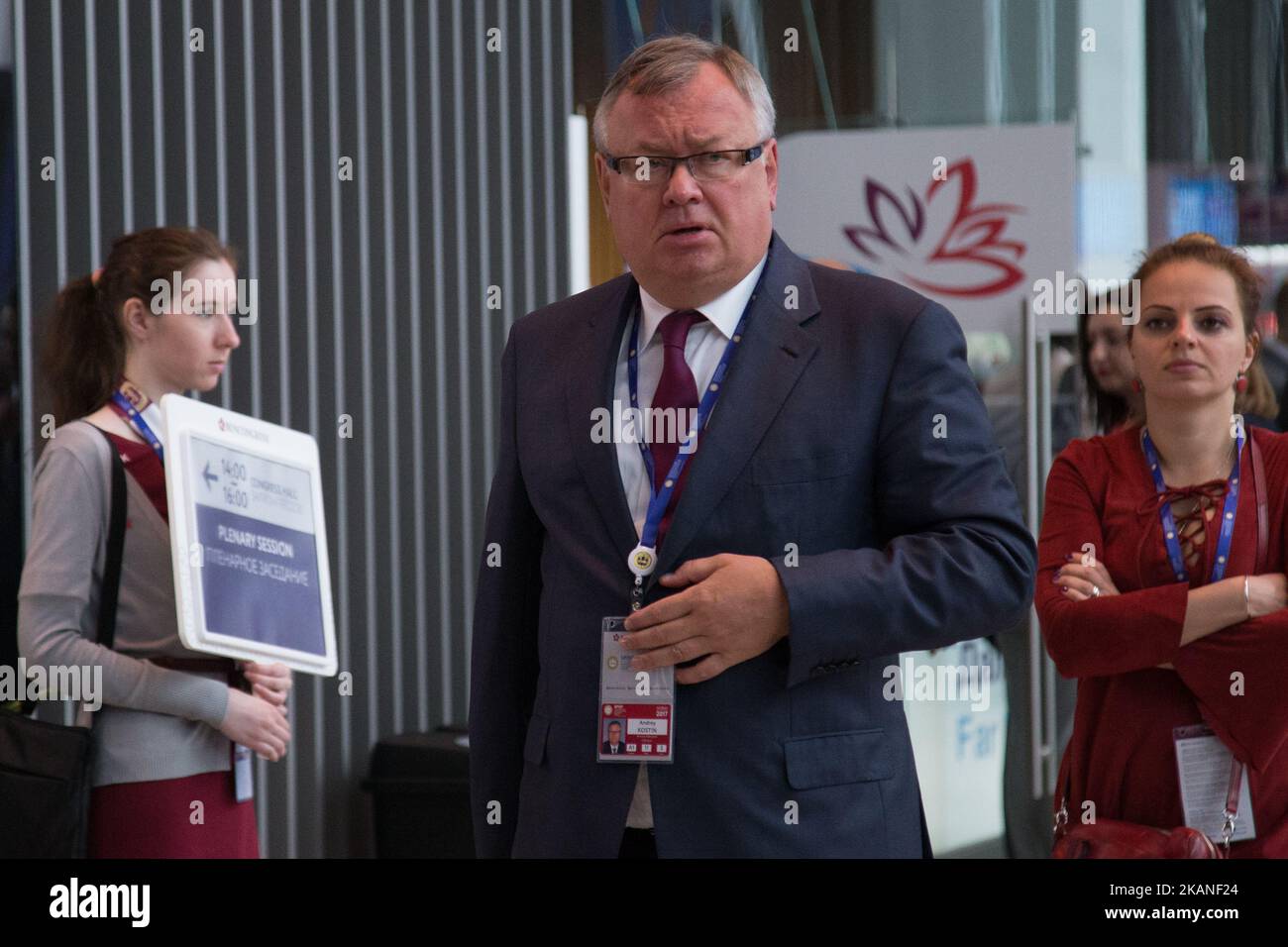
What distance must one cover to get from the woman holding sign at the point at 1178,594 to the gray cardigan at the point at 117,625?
4.80ft

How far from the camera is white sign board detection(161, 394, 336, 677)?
2527 millimetres

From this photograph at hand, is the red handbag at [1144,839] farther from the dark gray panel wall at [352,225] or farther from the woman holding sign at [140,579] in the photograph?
the dark gray panel wall at [352,225]

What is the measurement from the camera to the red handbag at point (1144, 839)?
2127 millimetres

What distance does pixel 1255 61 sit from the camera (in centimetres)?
481

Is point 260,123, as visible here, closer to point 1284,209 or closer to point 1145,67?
point 1145,67

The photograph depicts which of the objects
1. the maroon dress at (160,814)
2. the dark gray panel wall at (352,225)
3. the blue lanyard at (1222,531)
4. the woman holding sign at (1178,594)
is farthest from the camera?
the dark gray panel wall at (352,225)

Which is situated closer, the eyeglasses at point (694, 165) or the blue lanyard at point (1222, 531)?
the eyeglasses at point (694, 165)

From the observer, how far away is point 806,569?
162 centimetres

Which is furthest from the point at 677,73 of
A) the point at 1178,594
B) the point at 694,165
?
the point at 1178,594

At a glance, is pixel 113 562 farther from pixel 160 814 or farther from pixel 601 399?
pixel 601 399

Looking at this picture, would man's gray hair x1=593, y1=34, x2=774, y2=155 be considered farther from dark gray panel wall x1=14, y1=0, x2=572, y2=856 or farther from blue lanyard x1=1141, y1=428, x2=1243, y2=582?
dark gray panel wall x1=14, y1=0, x2=572, y2=856

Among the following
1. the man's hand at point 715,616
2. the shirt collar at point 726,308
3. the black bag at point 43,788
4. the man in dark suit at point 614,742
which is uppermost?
the shirt collar at point 726,308

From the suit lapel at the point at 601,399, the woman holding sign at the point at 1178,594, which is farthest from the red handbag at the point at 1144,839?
the suit lapel at the point at 601,399

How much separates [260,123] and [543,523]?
261 centimetres
